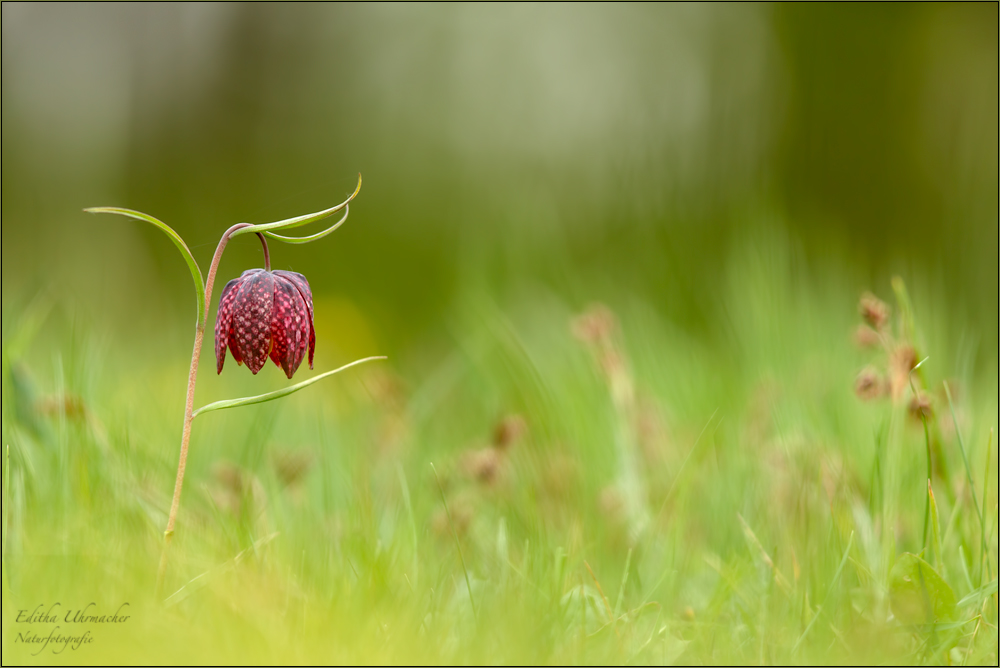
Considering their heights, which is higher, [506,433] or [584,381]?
[506,433]

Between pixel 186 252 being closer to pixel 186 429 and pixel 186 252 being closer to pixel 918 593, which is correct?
pixel 186 429

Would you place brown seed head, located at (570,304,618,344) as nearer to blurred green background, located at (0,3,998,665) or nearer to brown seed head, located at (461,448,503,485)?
blurred green background, located at (0,3,998,665)

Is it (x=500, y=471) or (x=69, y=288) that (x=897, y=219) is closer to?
(x=500, y=471)

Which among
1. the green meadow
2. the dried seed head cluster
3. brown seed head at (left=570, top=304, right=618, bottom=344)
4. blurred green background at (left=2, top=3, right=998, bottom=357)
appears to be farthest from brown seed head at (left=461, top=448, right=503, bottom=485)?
blurred green background at (left=2, top=3, right=998, bottom=357)

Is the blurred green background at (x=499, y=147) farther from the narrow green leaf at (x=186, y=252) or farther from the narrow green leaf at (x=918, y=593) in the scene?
the narrow green leaf at (x=918, y=593)

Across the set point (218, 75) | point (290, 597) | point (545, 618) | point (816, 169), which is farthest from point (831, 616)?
point (218, 75)

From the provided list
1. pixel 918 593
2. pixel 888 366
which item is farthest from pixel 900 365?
pixel 918 593

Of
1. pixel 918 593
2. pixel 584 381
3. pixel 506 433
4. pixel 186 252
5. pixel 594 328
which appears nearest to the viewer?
pixel 186 252
